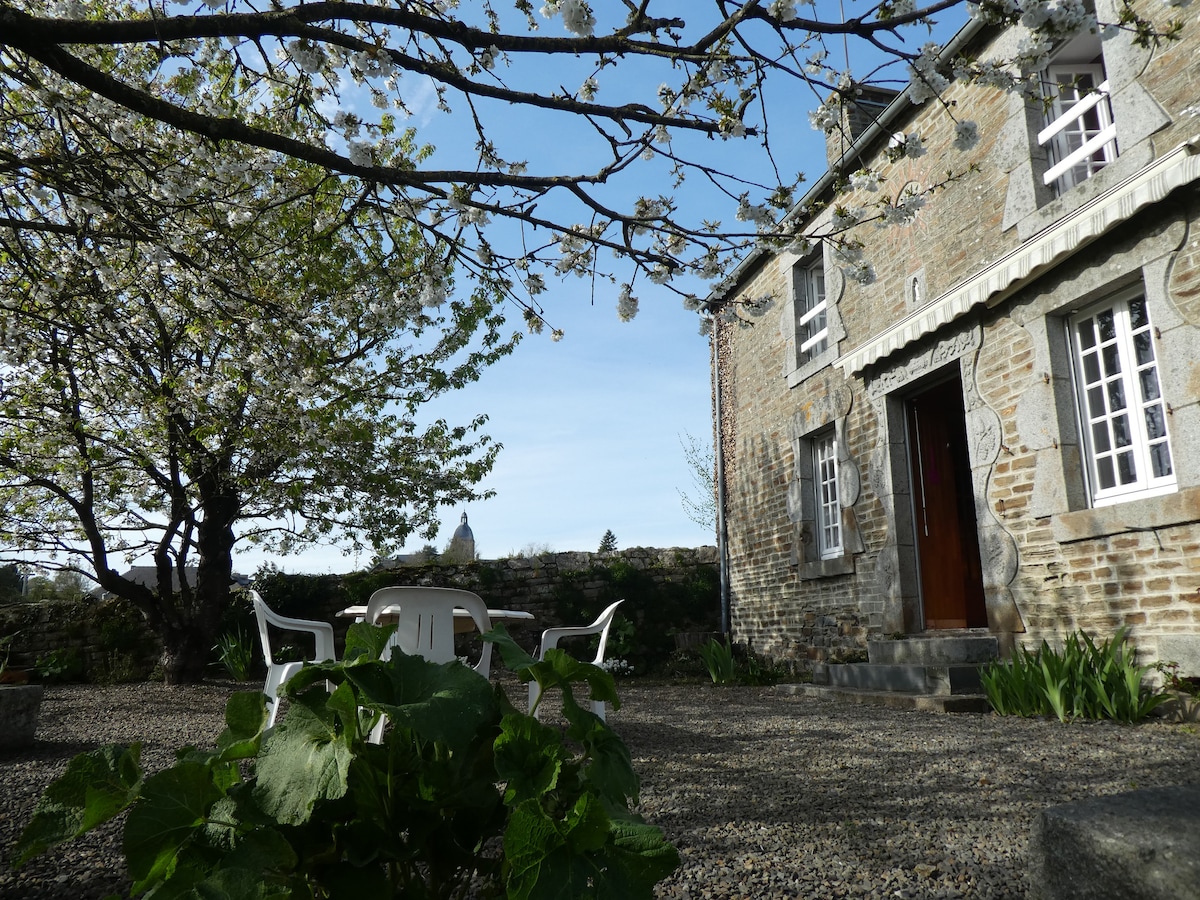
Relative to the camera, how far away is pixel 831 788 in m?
3.08

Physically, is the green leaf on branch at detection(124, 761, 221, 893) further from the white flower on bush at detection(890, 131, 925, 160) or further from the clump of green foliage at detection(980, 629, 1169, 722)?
the clump of green foliage at detection(980, 629, 1169, 722)

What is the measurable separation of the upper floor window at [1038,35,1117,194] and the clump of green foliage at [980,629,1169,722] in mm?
3240

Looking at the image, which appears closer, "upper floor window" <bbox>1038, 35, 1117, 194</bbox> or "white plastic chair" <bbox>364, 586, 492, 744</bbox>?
"white plastic chair" <bbox>364, 586, 492, 744</bbox>

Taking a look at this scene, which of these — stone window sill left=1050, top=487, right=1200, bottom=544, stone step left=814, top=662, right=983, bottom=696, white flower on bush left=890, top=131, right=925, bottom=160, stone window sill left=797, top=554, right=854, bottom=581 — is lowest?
stone step left=814, top=662, right=983, bottom=696

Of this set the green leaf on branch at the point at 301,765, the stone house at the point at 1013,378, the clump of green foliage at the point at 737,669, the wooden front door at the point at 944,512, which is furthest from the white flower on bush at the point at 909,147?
A: the clump of green foliage at the point at 737,669

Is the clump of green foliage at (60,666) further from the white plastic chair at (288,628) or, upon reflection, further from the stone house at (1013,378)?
the stone house at (1013,378)

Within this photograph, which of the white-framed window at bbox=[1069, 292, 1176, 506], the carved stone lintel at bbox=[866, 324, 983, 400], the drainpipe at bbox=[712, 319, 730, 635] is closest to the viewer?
the white-framed window at bbox=[1069, 292, 1176, 506]

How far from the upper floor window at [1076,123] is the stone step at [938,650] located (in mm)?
3376

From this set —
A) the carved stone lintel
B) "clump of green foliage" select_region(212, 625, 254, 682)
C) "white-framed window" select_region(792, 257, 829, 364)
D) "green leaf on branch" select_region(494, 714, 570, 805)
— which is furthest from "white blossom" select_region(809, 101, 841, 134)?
"clump of green foliage" select_region(212, 625, 254, 682)

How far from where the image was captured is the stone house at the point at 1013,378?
4.59 m

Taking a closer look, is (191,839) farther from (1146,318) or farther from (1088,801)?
(1146,318)

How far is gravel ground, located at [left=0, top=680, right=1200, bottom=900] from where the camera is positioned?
2146 millimetres

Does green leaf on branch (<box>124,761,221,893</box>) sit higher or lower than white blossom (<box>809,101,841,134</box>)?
lower

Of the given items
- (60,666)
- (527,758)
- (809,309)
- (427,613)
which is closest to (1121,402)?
(809,309)
